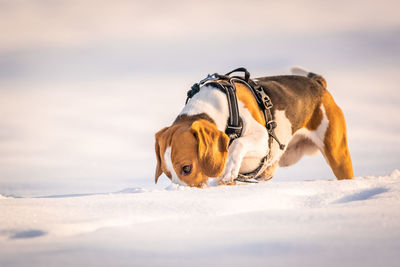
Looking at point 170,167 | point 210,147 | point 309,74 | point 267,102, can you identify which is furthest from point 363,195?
point 309,74

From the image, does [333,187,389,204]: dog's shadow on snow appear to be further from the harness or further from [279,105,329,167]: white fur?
[279,105,329,167]: white fur

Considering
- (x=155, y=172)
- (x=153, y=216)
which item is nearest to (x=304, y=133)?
(x=155, y=172)

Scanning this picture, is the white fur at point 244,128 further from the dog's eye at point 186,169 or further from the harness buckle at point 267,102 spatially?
the dog's eye at point 186,169

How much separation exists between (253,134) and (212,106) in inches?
20.7

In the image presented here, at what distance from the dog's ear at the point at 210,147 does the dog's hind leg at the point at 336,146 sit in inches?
76.1

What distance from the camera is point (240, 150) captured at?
165 inches

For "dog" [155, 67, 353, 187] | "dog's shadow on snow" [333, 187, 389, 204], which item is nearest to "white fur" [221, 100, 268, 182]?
"dog" [155, 67, 353, 187]

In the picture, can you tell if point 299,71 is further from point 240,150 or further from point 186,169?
point 186,169

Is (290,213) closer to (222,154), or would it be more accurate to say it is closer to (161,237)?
(161,237)

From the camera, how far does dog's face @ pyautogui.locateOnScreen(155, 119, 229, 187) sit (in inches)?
144

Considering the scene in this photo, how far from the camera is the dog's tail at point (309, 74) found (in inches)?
229

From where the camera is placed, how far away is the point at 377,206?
228cm

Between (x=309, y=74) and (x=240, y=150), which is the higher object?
(x=309, y=74)

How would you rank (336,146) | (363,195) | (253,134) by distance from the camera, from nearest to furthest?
(363,195)
(253,134)
(336,146)
